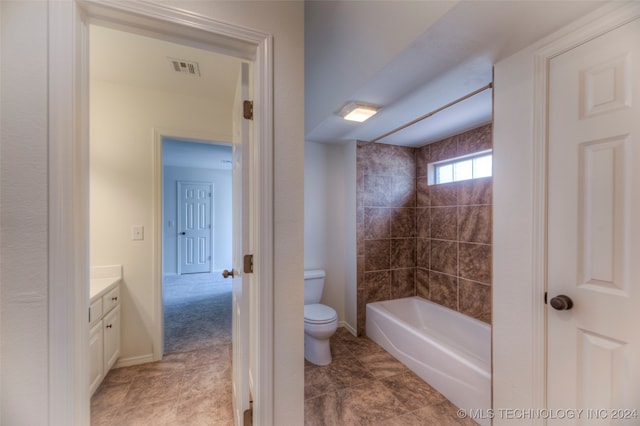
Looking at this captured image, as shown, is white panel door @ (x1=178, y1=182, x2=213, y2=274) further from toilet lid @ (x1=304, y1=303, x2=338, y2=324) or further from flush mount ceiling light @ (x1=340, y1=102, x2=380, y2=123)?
flush mount ceiling light @ (x1=340, y1=102, x2=380, y2=123)

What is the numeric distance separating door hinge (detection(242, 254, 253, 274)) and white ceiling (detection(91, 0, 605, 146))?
3.89 ft

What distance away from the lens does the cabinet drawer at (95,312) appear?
1614 millimetres

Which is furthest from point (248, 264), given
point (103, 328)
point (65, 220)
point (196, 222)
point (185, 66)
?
point (196, 222)

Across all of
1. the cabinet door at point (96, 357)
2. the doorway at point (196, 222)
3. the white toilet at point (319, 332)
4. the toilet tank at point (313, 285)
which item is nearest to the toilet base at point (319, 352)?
the white toilet at point (319, 332)

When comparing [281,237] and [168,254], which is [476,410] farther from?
[168,254]

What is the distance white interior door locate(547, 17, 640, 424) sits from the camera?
35.9 inches

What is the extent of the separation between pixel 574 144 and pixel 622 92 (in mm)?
208

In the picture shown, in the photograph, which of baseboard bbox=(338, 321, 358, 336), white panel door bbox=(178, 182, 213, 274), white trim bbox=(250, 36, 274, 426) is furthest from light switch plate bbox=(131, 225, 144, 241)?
white panel door bbox=(178, 182, 213, 274)

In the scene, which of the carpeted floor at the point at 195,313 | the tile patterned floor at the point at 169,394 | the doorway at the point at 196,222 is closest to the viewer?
the tile patterned floor at the point at 169,394

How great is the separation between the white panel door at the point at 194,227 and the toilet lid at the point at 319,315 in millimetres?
4072

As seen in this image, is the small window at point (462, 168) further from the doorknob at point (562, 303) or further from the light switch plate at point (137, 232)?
the light switch plate at point (137, 232)

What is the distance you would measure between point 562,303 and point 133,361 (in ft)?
9.67

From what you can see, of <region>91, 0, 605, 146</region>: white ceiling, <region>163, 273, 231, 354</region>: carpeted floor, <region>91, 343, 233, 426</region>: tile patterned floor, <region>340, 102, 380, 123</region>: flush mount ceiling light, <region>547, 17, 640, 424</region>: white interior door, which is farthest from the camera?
<region>163, 273, 231, 354</region>: carpeted floor

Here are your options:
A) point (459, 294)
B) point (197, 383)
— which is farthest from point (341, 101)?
point (197, 383)
